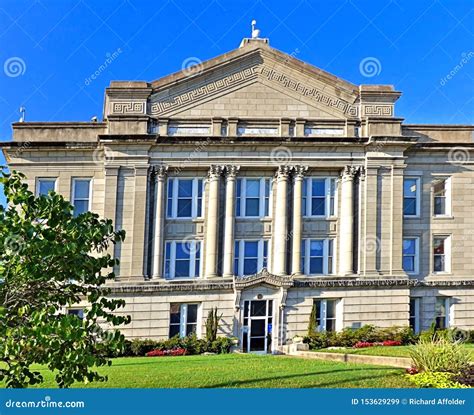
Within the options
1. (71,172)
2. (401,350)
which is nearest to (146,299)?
(71,172)

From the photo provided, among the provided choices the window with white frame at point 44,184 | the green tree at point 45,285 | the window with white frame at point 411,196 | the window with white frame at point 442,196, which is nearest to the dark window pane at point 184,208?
the window with white frame at point 44,184

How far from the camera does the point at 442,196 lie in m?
16.0

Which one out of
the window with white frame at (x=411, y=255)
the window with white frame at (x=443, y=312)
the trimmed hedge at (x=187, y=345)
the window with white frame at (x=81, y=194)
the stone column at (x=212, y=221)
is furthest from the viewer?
the window with white frame at (x=411, y=255)

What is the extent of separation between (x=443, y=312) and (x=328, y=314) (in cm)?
350

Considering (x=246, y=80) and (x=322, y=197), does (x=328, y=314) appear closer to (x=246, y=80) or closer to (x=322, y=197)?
(x=322, y=197)

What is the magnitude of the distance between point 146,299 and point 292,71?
7.66 meters

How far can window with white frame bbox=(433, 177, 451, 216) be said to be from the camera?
52.1 ft

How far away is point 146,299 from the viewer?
568 inches

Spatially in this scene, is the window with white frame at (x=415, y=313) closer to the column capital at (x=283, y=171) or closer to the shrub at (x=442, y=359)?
the column capital at (x=283, y=171)

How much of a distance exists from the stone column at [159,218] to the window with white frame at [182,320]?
1030mm

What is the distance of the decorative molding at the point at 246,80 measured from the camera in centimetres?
1495

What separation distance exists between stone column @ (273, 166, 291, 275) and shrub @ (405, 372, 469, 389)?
22.3 feet

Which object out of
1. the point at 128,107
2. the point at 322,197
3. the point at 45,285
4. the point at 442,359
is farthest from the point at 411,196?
the point at 45,285

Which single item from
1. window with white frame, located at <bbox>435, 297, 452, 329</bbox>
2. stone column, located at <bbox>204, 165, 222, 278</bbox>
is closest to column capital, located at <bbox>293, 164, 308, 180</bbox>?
stone column, located at <bbox>204, 165, 222, 278</bbox>
